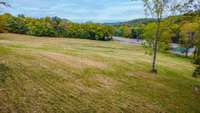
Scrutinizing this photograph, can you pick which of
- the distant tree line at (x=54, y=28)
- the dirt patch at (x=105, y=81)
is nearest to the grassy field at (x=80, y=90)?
the dirt patch at (x=105, y=81)

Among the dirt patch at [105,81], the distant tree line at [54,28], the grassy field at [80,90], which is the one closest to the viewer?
the grassy field at [80,90]

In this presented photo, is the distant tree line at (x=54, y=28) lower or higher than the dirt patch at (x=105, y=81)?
higher

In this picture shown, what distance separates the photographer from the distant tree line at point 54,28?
192 feet

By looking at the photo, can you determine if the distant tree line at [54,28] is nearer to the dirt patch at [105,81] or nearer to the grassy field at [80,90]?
the grassy field at [80,90]

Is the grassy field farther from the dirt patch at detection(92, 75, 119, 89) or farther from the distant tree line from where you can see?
the distant tree line

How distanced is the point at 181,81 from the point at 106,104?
9951 millimetres

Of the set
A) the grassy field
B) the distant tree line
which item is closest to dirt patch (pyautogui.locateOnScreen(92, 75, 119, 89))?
the grassy field

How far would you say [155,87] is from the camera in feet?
53.5

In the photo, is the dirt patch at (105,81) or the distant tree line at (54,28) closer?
the dirt patch at (105,81)

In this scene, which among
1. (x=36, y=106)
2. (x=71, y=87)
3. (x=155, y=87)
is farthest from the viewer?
(x=155, y=87)

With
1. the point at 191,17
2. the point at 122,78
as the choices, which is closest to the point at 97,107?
the point at 122,78

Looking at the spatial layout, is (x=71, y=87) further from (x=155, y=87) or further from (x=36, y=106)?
(x=155, y=87)

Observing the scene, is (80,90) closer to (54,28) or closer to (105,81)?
(105,81)

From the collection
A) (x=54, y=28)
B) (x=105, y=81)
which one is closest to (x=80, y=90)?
(x=105, y=81)
